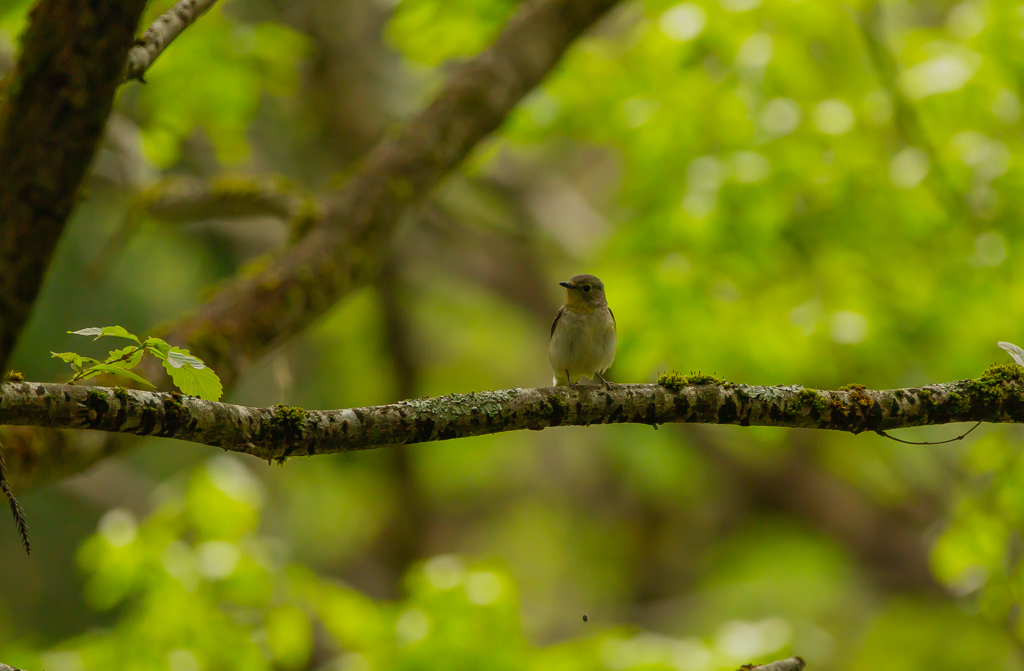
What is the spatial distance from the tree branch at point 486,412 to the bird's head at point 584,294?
2.08 m

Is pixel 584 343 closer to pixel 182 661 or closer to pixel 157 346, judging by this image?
pixel 157 346

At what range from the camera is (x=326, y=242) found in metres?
4.46

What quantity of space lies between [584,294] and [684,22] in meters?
2.12

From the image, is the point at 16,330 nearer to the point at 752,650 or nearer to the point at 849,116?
the point at 752,650

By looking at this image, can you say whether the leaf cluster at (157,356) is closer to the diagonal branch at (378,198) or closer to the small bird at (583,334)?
the diagonal branch at (378,198)

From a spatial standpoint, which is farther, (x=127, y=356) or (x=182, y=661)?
(x=182, y=661)

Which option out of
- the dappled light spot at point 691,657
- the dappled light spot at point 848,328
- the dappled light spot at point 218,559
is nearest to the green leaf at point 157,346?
the dappled light spot at point 218,559

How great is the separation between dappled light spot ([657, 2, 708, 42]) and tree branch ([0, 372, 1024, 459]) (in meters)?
3.38

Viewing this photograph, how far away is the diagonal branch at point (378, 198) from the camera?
402cm

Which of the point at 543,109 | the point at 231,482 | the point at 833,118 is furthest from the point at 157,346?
the point at 833,118

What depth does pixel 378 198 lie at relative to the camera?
4.66 metres

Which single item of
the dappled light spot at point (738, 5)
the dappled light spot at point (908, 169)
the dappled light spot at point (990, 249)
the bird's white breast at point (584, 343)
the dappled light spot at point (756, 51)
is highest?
the dappled light spot at point (738, 5)

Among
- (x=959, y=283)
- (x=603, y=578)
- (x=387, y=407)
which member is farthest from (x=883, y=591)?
(x=387, y=407)

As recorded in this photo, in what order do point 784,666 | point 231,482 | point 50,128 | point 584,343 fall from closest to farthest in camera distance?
point 50,128
point 784,666
point 584,343
point 231,482
